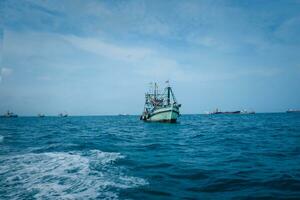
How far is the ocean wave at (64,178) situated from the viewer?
280 inches

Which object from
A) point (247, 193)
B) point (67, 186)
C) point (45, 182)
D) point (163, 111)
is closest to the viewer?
point (247, 193)

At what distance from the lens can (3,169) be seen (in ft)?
33.2

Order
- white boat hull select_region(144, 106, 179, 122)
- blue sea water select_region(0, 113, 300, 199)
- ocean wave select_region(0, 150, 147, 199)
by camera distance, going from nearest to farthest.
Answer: blue sea water select_region(0, 113, 300, 199), ocean wave select_region(0, 150, 147, 199), white boat hull select_region(144, 106, 179, 122)

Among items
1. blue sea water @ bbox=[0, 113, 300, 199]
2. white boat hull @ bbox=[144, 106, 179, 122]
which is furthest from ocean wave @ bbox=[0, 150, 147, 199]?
white boat hull @ bbox=[144, 106, 179, 122]

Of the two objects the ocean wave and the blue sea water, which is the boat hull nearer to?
the blue sea water

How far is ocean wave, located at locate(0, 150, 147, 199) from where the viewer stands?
7108 mm

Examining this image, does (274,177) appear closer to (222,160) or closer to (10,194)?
(222,160)

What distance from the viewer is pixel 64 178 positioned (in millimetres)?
8773

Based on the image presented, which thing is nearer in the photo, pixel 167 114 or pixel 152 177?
pixel 152 177

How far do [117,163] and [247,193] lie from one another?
20.6 feet

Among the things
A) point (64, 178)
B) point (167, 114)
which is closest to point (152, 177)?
point (64, 178)

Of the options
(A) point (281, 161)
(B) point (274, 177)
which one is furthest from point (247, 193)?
(A) point (281, 161)

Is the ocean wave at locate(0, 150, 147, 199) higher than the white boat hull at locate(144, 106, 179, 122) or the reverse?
the reverse

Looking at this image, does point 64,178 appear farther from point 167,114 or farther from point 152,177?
point 167,114
